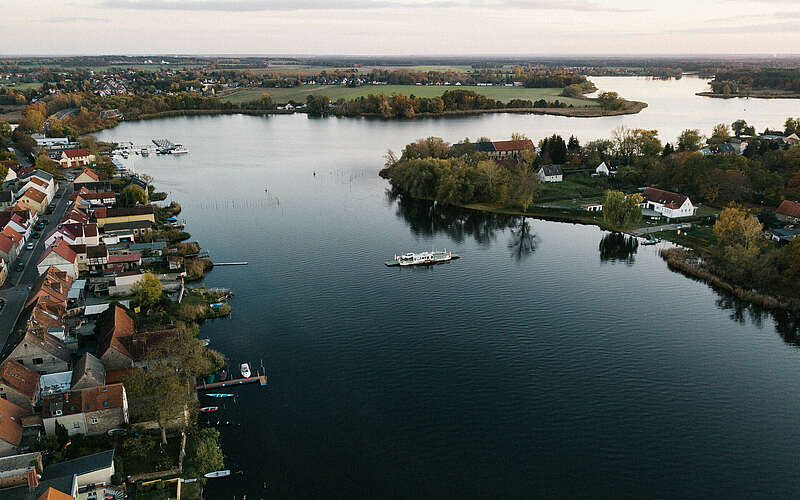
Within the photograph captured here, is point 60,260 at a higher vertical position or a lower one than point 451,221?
higher

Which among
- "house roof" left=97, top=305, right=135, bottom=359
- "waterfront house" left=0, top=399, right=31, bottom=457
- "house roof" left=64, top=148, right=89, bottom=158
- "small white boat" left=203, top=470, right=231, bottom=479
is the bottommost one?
"small white boat" left=203, top=470, right=231, bottom=479

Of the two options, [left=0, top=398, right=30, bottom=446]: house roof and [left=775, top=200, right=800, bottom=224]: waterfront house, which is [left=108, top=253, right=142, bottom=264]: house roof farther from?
[left=775, top=200, right=800, bottom=224]: waterfront house

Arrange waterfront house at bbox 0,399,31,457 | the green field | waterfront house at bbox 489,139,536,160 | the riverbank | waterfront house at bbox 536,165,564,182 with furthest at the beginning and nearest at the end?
the riverbank
the green field
waterfront house at bbox 489,139,536,160
waterfront house at bbox 536,165,564,182
waterfront house at bbox 0,399,31,457

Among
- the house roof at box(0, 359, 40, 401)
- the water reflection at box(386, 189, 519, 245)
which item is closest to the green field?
the water reflection at box(386, 189, 519, 245)

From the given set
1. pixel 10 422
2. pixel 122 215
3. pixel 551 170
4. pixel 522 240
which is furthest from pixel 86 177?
pixel 551 170

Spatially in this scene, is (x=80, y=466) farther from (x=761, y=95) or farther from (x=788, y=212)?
(x=761, y=95)

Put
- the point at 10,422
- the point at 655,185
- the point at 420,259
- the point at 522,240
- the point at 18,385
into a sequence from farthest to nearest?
the point at 655,185, the point at 522,240, the point at 420,259, the point at 18,385, the point at 10,422

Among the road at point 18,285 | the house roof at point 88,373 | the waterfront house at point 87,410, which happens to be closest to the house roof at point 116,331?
the house roof at point 88,373
